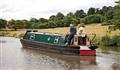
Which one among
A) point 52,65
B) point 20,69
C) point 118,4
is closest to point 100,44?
point 118,4

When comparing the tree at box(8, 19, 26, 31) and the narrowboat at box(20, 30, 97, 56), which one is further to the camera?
the tree at box(8, 19, 26, 31)

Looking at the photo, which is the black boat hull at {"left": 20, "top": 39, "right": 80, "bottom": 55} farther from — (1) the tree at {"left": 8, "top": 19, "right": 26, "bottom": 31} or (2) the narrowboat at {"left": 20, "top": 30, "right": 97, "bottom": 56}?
(1) the tree at {"left": 8, "top": 19, "right": 26, "bottom": 31}

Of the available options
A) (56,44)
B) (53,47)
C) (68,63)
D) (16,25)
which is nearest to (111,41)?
(53,47)

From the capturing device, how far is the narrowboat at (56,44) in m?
28.5

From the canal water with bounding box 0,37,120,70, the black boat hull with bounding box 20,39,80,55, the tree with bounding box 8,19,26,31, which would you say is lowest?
the canal water with bounding box 0,37,120,70

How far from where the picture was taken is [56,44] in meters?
31.2

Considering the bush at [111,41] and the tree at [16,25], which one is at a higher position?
the tree at [16,25]

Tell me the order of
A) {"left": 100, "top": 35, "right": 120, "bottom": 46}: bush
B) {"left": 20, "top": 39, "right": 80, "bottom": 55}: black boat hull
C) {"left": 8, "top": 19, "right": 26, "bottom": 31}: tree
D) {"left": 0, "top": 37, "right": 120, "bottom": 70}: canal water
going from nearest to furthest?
1. {"left": 0, "top": 37, "right": 120, "bottom": 70}: canal water
2. {"left": 20, "top": 39, "right": 80, "bottom": 55}: black boat hull
3. {"left": 100, "top": 35, "right": 120, "bottom": 46}: bush
4. {"left": 8, "top": 19, "right": 26, "bottom": 31}: tree

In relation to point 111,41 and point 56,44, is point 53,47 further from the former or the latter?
point 111,41

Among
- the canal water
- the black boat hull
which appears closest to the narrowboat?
the black boat hull

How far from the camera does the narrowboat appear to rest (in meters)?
28.5

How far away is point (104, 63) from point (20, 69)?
19.8 feet

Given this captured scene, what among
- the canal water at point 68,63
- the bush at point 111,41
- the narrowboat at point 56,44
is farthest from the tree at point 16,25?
the canal water at point 68,63

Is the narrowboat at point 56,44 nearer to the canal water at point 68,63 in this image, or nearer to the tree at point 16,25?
the canal water at point 68,63
